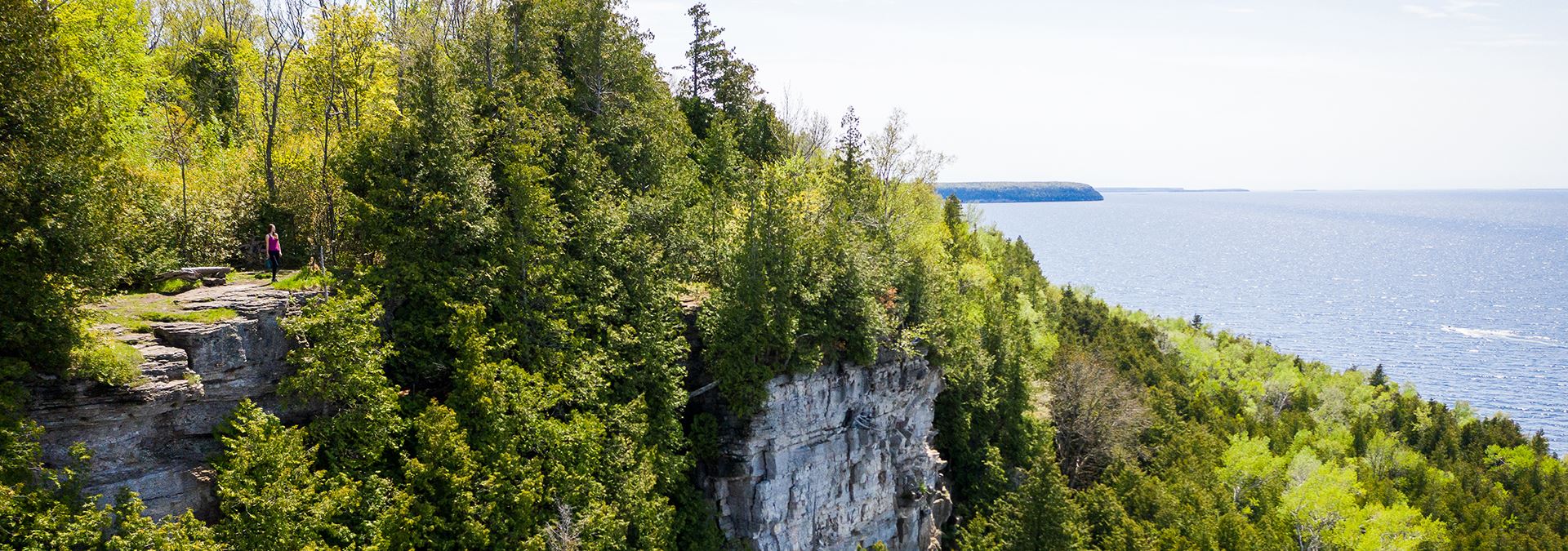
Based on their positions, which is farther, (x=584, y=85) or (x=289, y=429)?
(x=584, y=85)

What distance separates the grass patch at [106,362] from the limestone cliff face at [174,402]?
271 millimetres

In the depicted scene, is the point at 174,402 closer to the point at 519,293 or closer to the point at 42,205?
the point at 42,205

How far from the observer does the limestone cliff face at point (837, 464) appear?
109 ft

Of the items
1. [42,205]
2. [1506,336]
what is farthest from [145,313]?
[1506,336]

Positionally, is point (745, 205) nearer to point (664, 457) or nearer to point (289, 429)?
point (664, 457)

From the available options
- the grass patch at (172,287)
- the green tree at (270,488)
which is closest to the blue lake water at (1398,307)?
the green tree at (270,488)

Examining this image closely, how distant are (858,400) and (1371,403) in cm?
6151

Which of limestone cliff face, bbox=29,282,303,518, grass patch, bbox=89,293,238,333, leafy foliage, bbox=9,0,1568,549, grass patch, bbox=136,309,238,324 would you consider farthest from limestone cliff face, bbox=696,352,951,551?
grass patch, bbox=89,293,238,333

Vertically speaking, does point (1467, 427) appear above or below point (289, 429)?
below

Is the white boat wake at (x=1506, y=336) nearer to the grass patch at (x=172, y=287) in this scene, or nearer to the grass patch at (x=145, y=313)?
the grass patch at (x=145, y=313)

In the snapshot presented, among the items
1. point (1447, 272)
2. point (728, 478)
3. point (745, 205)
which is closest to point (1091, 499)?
point (728, 478)

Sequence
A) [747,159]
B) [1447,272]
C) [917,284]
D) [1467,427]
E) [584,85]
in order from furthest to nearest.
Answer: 1. [1447,272]
2. [1467,427]
3. [747,159]
4. [917,284]
5. [584,85]

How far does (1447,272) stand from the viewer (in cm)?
16112

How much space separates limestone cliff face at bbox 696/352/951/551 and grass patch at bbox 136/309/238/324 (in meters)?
17.6
